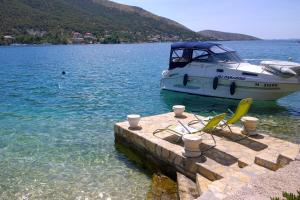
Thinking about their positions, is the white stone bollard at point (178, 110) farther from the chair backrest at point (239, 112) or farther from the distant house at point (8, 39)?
the distant house at point (8, 39)

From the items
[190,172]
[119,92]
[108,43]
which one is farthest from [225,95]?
[108,43]

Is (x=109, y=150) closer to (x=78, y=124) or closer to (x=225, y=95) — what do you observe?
(x=78, y=124)

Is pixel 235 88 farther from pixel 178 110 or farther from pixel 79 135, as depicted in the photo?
pixel 79 135

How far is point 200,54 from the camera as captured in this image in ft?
53.9

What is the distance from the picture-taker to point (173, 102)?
1644cm

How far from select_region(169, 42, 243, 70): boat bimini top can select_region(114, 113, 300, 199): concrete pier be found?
6.98 m

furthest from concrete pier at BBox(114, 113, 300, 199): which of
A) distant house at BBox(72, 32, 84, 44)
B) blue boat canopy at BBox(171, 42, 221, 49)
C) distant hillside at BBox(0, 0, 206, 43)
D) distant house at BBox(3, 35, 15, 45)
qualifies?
distant house at BBox(72, 32, 84, 44)

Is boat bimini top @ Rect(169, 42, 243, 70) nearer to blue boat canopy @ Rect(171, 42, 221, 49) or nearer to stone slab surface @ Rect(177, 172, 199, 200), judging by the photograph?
blue boat canopy @ Rect(171, 42, 221, 49)

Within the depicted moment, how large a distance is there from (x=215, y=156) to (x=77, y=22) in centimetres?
14881

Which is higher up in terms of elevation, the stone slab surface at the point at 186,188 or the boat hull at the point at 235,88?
the boat hull at the point at 235,88

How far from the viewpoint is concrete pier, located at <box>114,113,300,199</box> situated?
5715mm

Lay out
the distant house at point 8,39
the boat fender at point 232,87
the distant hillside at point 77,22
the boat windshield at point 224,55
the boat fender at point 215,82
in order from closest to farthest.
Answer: the boat fender at point 232,87
the boat fender at point 215,82
the boat windshield at point 224,55
the distant house at point 8,39
the distant hillside at point 77,22

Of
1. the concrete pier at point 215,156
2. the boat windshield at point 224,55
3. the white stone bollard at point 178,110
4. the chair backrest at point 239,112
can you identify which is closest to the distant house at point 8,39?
the boat windshield at point 224,55

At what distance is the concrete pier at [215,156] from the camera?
5715 mm
